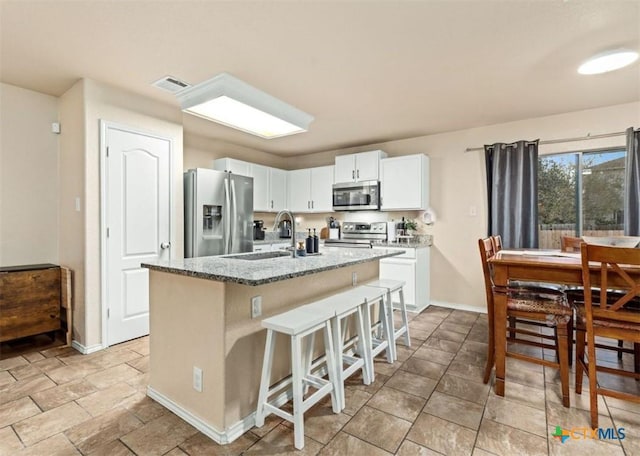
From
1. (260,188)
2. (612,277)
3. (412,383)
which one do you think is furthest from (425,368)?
(260,188)

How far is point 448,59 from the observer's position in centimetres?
245

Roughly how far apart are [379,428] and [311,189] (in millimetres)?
4040

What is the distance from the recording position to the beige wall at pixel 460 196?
3940 millimetres

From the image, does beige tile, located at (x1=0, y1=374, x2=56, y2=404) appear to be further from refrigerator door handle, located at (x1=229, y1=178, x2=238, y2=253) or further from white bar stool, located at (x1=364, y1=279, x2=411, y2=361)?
white bar stool, located at (x1=364, y1=279, x2=411, y2=361)

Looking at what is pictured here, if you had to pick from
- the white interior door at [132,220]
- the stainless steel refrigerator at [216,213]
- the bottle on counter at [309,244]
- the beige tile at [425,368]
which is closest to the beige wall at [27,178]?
the white interior door at [132,220]

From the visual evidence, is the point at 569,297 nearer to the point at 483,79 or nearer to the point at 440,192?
the point at 483,79

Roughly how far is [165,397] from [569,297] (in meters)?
3.04

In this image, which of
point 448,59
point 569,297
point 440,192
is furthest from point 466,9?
point 440,192

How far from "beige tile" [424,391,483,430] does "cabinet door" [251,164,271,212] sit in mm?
3776

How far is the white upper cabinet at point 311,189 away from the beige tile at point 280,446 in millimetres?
3767

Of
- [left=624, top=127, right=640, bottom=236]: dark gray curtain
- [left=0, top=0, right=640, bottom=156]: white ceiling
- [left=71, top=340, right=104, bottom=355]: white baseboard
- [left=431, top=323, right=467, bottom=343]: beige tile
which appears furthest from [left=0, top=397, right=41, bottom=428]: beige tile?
[left=624, top=127, right=640, bottom=236]: dark gray curtain

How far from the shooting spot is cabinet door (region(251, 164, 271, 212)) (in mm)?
5059

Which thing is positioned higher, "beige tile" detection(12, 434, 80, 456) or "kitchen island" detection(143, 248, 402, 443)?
"kitchen island" detection(143, 248, 402, 443)

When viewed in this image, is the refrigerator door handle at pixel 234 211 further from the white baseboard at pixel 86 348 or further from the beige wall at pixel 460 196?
the beige wall at pixel 460 196
